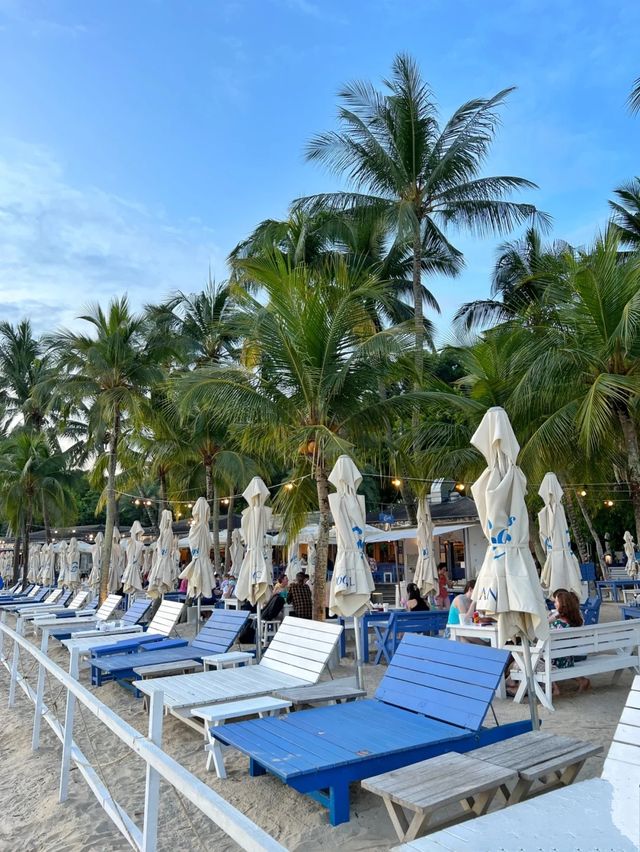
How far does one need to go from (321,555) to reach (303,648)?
407 cm

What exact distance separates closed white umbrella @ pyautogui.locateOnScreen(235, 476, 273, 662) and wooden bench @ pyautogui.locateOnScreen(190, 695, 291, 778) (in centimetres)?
364

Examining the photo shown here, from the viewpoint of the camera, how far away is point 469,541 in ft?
80.6

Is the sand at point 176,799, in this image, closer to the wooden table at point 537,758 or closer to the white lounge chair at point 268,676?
the white lounge chair at point 268,676

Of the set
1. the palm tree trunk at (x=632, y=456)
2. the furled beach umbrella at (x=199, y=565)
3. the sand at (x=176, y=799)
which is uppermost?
the palm tree trunk at (x=632, y=456)

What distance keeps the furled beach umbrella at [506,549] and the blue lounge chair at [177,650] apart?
3.44m

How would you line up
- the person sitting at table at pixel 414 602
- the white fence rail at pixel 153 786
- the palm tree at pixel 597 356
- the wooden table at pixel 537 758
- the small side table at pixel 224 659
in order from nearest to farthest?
the white fence rail at pixel 153 786, the wooden table at pixel 537 758, the small side table at pixel 224 659, the palm tree at pixel 597 356, the person sitting at table at pixel 414 602

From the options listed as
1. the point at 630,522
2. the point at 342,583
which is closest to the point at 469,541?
the point at 630,522

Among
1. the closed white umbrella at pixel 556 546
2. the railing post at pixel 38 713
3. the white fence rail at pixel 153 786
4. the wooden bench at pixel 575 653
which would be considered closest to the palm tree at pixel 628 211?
the closed white umbrella at pixel 556 546

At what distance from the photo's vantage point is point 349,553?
23.9 ft

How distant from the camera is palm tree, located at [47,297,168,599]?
55.2ft

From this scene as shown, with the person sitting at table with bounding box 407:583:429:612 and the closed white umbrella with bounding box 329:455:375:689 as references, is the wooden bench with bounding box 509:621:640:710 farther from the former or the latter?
the person sitting at table with bounding box 407:583:429:612

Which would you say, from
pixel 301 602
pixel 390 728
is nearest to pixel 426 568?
pixel 301 602

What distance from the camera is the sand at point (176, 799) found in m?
3.48

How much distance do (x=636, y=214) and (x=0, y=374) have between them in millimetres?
29871
